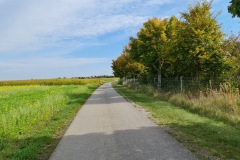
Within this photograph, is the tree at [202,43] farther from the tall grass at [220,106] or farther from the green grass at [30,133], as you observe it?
the green grass at [30,133]

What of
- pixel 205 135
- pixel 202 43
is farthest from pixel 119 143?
pixel 202 43

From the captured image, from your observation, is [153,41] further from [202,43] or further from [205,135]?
[205,135]

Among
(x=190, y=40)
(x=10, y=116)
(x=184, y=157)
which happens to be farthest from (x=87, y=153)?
(x=190, y=40)

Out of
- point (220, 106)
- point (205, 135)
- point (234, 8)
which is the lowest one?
point (205, 135)

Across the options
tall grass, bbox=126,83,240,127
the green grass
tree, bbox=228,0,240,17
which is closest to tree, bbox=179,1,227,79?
tall grass, bbox=126,83,240,127

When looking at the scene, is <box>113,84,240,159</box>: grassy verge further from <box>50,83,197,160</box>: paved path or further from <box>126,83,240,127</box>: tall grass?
<box>126,83,240,127</box>: tall grass

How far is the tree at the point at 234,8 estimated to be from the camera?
25.7ft

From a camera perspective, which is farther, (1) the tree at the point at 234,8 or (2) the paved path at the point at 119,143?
(1) the tree at the point at 234,8

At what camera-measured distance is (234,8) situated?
7.91 metres

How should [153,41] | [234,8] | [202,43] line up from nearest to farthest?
[234,8] → [202,43] → [153,41]

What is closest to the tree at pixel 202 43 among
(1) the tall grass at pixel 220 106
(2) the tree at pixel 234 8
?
(1) the tall grass at pixel 220 106

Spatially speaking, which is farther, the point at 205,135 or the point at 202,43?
the point at 202,43

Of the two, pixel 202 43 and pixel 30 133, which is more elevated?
pixel 202 43

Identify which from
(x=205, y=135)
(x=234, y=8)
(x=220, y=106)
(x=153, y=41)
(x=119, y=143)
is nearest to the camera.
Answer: (x=234, y=8)
